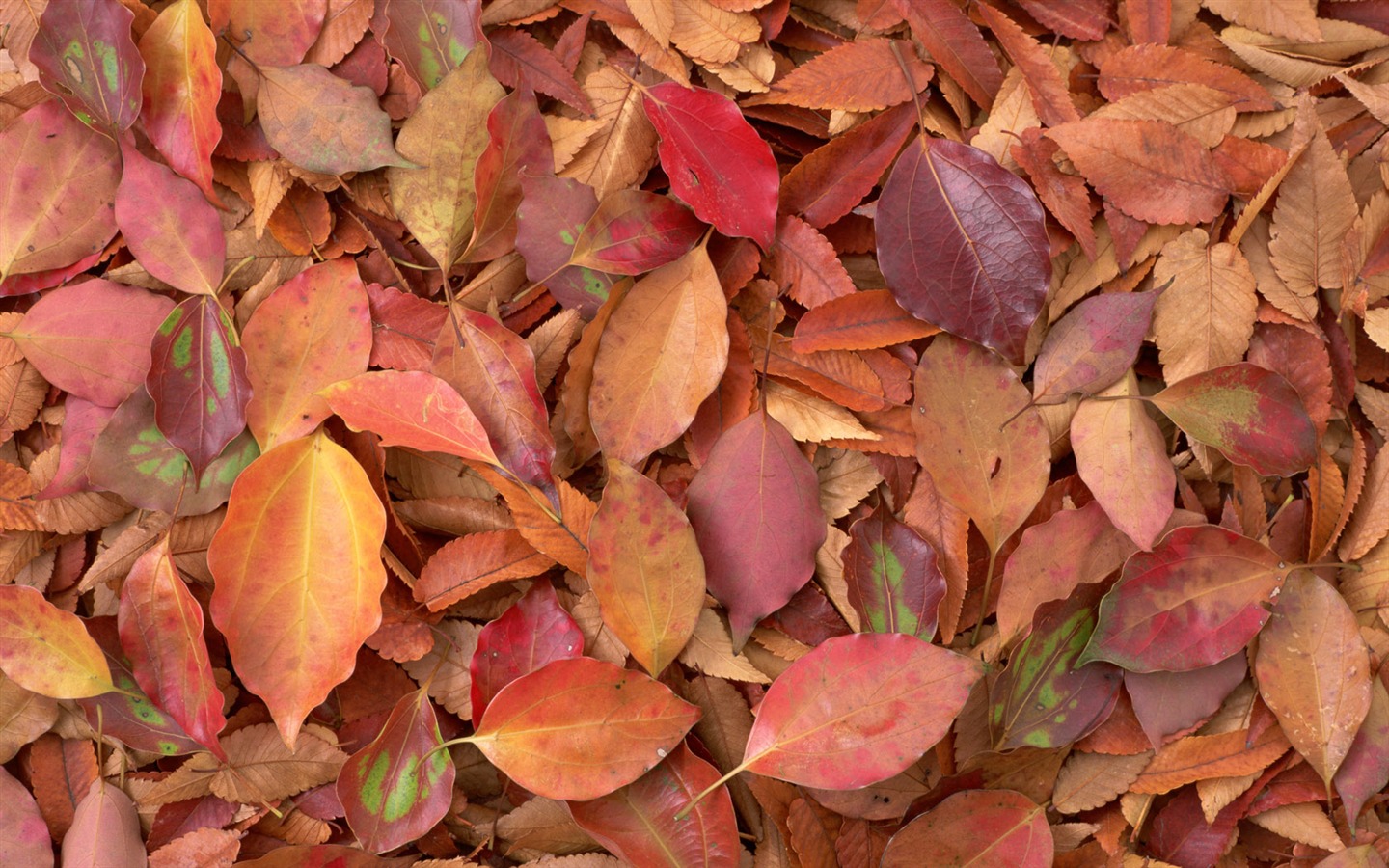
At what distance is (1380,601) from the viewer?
1.99 feet

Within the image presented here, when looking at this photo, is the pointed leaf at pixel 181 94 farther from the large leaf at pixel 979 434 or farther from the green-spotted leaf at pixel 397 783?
the large leaf at pixel 979 434

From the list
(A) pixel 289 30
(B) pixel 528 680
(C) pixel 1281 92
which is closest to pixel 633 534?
(B) pixel 528 680

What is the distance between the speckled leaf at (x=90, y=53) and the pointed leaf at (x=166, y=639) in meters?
0.26

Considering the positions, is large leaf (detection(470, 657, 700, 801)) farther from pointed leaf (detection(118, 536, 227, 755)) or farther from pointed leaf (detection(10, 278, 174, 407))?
pointed leaf (detection(10, 278, 174, 407))

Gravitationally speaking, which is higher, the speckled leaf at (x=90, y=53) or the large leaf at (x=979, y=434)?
the speckled leaf at (x=90, y=53)

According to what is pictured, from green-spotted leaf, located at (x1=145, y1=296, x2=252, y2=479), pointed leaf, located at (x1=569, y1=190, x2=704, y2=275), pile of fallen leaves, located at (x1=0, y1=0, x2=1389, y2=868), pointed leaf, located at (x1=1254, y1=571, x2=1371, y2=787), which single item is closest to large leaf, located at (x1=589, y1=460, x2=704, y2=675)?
pile of fallen leaves, located at (x1=0, y1=0, x2=1389, y2=868)

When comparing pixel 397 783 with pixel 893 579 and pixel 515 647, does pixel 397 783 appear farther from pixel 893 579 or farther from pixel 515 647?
pixel 893 579

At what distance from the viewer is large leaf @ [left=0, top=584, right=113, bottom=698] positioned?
60 centimetres

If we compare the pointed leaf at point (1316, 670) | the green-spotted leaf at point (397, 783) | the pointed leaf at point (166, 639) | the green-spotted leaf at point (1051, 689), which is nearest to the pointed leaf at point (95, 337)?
the pointed leaf at point (166, 639)

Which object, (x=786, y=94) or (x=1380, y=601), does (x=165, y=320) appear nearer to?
(x=786, y=94)

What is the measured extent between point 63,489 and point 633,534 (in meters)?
0.34

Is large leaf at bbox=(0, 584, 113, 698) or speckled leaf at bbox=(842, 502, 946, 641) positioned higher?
speckled leaf at bbox=(842, 502, 946, 641)

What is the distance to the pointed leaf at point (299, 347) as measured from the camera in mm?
611

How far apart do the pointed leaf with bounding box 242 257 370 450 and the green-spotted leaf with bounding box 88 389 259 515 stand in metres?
0.02
